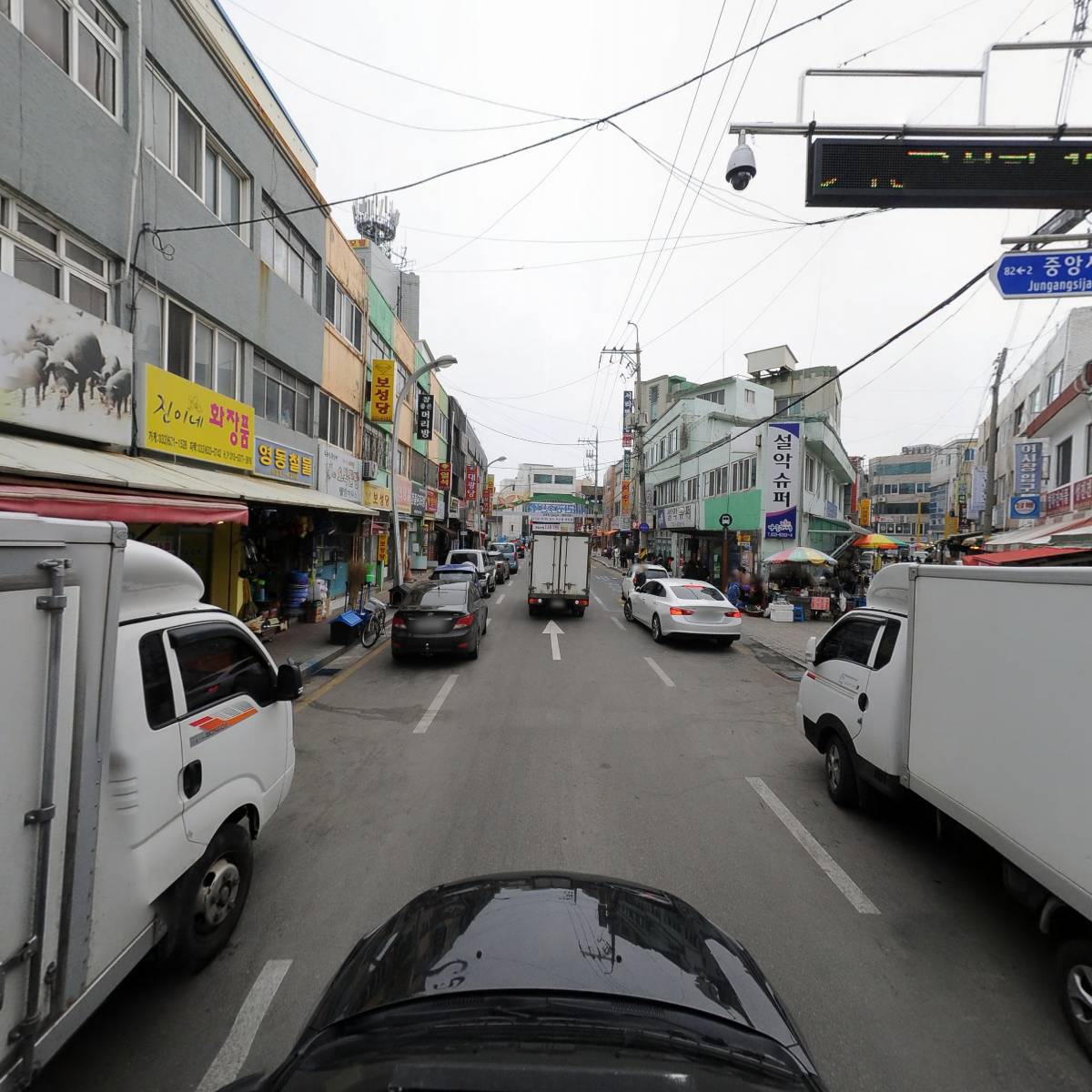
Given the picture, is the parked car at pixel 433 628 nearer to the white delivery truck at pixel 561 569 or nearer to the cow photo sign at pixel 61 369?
the cow photo sign at pixel 61 369

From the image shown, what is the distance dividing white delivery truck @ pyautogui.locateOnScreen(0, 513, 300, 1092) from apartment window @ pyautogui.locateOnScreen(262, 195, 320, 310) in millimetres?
11826

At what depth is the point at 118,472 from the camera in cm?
661

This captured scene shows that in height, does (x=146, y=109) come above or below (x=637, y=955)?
above

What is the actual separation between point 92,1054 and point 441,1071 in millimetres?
2253

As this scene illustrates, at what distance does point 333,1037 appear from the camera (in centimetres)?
168

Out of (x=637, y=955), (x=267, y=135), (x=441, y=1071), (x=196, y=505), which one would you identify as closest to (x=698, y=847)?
(x=637, y=955)

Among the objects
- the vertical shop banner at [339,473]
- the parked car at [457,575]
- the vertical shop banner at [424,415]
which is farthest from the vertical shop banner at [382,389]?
the vertical shop banner at [424,415]

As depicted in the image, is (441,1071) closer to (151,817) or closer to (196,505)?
(151,817)

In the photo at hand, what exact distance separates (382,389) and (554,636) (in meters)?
10.6

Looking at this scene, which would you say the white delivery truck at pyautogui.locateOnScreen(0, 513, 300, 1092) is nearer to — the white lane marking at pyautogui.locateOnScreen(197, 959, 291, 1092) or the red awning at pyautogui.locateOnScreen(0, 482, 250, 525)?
the white lane marking at pyautogui.locateOnScreen(197, 959, 291, 1092)

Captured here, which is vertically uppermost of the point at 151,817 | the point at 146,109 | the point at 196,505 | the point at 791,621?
the point at 146,109

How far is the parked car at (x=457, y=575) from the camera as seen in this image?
12.4m

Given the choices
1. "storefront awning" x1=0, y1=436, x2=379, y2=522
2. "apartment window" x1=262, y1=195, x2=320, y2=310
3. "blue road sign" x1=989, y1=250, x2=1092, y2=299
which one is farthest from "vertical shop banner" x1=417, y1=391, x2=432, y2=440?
"blue road sign" x1=989, y1=250, x2=1092, y2=299

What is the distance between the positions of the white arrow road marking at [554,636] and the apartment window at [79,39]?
1119 centimetres
